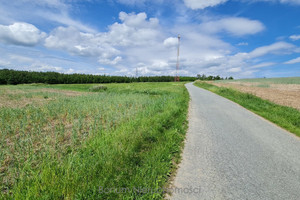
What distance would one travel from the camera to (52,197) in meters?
2.08

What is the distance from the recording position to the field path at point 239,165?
245 centimetres

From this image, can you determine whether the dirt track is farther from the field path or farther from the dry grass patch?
the dry grass patch

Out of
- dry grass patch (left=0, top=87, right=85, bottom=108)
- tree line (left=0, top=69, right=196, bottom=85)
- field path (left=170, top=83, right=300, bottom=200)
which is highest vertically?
tree line (left=0, top=69, right=196, bottom=85)

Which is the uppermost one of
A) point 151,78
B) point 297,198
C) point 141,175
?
point 151,78

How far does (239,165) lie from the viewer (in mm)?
3209

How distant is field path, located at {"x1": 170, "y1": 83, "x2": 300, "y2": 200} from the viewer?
8.05 ft

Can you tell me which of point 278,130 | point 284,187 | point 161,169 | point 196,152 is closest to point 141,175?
point 161,169

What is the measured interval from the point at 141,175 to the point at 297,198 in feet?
9.47

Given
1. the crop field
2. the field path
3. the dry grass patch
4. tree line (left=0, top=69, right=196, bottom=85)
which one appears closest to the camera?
the field path

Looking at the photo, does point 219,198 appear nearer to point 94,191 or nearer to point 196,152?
point 196,152

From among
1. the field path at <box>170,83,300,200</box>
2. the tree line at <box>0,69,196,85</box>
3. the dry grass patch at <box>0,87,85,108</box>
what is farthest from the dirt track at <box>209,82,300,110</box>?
the tree line at <box>0,69,196,85</box>

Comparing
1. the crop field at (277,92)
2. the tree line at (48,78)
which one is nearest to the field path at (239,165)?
the crop field at (277,92)

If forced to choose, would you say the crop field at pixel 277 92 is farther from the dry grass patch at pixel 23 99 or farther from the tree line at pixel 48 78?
the tree line at pixel 48 78

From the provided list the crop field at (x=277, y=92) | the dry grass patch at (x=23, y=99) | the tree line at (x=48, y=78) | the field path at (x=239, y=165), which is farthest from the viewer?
the tree line at (x=48, y=78)
